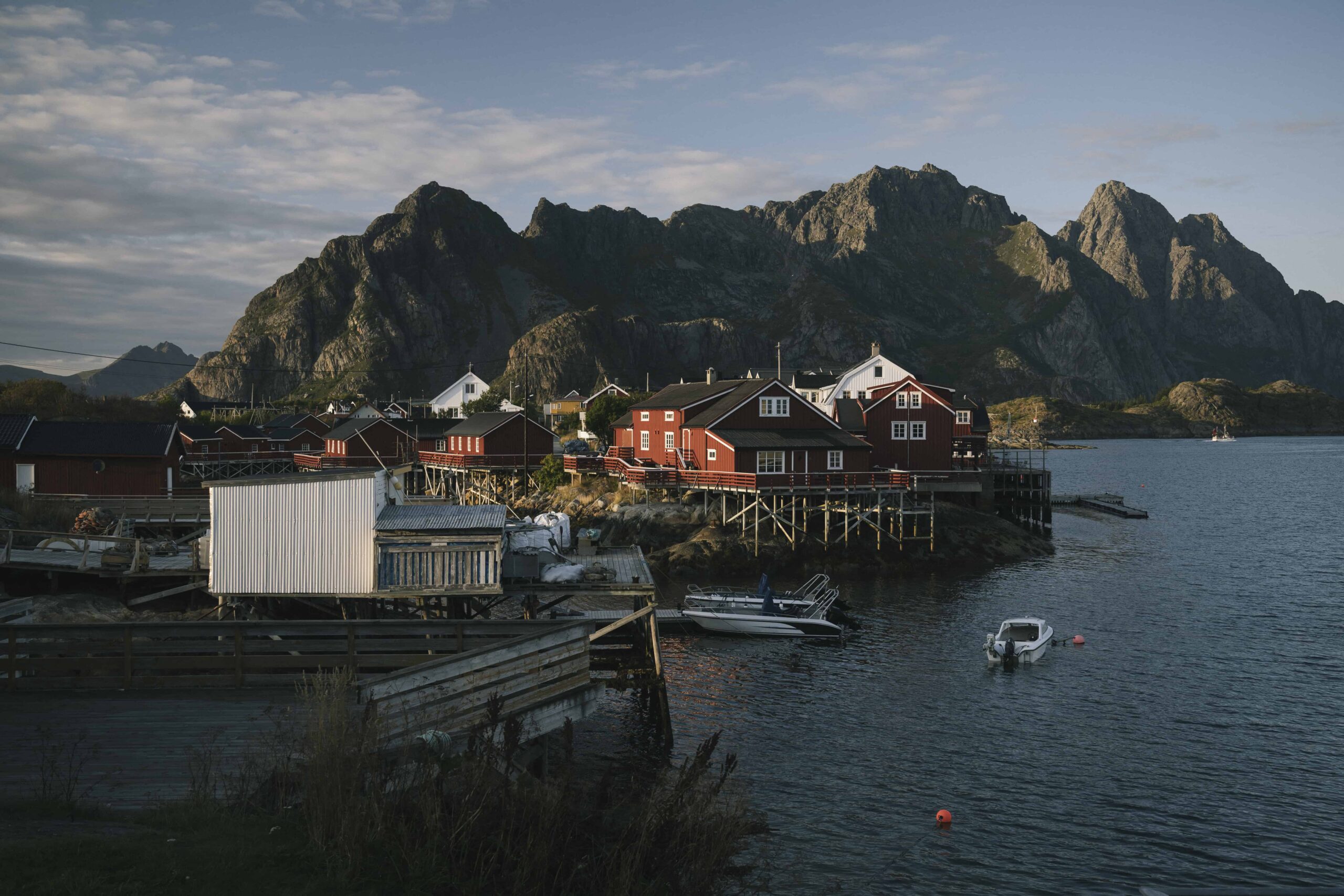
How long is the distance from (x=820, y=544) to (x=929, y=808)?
37154mm

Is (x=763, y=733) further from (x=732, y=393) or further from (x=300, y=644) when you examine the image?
(x=732, y=393)

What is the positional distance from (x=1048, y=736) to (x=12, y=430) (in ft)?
196

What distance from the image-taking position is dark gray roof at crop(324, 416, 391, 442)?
96144 millimetres

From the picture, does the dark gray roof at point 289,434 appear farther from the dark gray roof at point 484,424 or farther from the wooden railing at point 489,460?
the wooden railing at point 489,460

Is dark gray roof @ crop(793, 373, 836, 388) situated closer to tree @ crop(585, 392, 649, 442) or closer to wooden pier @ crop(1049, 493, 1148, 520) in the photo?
tree @ crop(585, 392, 649, 442)

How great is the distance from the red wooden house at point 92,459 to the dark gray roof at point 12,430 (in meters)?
0.31

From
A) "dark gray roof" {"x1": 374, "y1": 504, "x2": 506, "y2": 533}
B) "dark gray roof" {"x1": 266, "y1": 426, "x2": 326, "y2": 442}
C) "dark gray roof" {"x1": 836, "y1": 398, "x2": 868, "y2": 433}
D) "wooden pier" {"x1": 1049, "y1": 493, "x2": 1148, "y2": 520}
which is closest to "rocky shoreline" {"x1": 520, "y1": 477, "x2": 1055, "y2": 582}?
"dark gray roof" {"x1": 836, "y1": 398, "x2": 868, "y2": 433}

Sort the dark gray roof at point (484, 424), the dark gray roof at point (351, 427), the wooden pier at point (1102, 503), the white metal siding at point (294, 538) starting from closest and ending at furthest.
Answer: the white metal siding at point (294, 538) < the dark gray roof at point (484, 424) < the wooden pier at point (1102, 503) < the dark gray roof at point (351, 427)

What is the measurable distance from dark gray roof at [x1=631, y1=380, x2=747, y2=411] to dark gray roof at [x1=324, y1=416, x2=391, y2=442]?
3301 centimetres

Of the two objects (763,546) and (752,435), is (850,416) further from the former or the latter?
(763,546)

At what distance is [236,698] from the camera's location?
1602 centimetres

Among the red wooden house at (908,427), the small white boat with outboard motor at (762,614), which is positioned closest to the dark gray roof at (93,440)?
the small white boat with outboard motor at (762,614)

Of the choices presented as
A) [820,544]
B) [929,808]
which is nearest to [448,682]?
[929,808]

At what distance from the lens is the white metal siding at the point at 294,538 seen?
25250 millimetres
